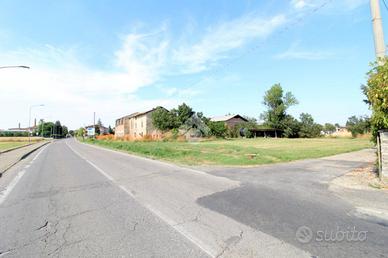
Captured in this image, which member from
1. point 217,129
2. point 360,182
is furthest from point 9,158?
point 217,129

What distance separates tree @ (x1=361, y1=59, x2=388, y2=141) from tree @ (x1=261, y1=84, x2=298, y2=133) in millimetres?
62962

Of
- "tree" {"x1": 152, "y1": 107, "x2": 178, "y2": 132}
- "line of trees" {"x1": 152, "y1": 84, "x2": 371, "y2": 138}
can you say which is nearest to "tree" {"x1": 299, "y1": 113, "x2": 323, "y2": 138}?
"line of trees" {"x1": 152, "y1": 84, "x2": 371, "y2": 138}

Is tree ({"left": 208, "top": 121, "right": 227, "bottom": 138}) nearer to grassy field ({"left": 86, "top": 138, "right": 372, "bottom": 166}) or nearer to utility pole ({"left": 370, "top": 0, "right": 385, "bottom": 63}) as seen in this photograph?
grassy field ({"left": 86, "top": 138, "right": 372, "bottom": 166})

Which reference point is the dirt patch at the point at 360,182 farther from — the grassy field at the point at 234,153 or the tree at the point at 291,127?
the tree at the point at 291,127

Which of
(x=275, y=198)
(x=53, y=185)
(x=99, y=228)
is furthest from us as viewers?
(x=53, y=185)

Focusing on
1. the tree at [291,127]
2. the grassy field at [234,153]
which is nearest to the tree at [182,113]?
the grassy field at [234,153]

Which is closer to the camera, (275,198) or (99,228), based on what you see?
(99,228)

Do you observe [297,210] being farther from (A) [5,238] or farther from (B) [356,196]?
(A) [5,238]

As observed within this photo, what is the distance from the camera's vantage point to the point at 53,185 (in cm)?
815

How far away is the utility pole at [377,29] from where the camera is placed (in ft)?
27.0

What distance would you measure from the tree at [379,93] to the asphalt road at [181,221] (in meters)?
2.96

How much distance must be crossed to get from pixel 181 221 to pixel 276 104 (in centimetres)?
7299

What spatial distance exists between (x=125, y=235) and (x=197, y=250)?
4.48 ft

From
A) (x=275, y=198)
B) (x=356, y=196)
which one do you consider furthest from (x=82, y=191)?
(x=356, y=196)
